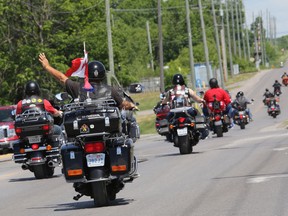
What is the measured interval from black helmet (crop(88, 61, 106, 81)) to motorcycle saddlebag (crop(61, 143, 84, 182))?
989mm

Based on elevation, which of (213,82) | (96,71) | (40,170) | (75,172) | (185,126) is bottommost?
(40,170)

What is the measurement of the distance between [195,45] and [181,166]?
139846 millimetres

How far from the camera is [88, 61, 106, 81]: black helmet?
1279 centimetres

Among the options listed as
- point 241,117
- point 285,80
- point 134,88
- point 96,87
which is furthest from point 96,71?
point 285,80

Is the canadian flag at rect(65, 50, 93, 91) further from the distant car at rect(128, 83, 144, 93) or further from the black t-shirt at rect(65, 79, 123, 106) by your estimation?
the distant car at rect(128, 83, 144, 93)

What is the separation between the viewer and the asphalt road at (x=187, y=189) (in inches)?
456

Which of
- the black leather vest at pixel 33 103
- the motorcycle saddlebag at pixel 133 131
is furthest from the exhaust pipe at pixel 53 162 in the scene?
the motorcycle saddlebag at pixel 133 131

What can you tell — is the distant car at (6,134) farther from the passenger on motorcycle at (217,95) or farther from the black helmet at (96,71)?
the black helmet at (96,71)

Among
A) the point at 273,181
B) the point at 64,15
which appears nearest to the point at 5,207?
the point at 273,181

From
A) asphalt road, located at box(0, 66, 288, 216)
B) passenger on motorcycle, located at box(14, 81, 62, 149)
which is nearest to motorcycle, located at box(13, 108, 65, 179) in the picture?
passenger on motorcycle, located at box(14, 81, 62, 149)

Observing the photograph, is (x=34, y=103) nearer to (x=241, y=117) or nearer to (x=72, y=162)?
(x=72, y=162)

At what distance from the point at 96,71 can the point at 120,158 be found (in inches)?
49.3

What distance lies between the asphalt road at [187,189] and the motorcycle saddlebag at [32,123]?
1000 millimetres

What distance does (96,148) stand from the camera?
484 inches
